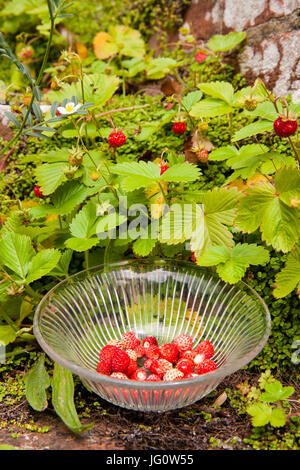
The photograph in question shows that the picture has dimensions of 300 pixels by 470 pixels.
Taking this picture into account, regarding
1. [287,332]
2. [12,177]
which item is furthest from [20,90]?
[287,332]

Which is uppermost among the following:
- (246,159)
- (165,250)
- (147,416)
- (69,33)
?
(69,33)

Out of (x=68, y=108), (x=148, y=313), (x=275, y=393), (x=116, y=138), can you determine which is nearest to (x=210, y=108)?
(x=116, y=138)

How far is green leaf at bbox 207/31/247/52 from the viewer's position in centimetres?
184

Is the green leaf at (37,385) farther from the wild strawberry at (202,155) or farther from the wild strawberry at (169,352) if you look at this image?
the wild strawberry at (202,155)

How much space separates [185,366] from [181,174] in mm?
501

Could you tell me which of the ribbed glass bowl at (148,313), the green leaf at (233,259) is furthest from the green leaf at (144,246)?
the green leaf at (233,259)

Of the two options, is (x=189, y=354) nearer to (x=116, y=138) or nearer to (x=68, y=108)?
(x=116, y=138)

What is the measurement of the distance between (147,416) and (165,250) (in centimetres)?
50

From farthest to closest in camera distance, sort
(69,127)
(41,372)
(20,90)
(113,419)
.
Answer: (20,90), (69,127), (41,372), (113,419)

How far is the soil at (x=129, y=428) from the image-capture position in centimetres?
108

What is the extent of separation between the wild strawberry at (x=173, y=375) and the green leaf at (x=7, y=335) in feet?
1.59
